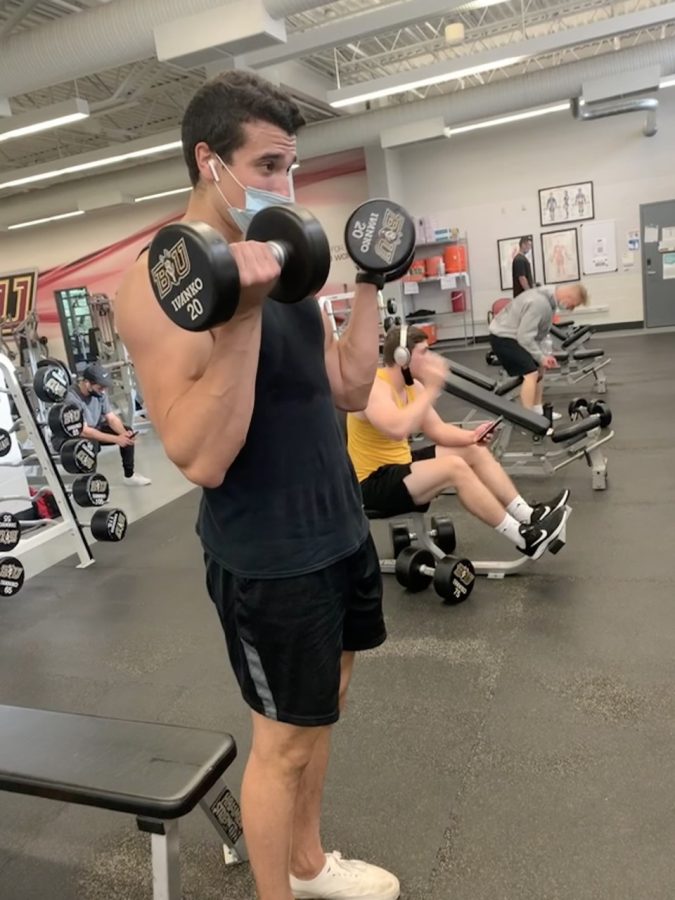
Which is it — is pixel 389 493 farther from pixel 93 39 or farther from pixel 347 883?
pixel 93 39

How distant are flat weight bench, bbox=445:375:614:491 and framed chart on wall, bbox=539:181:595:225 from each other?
6249mm

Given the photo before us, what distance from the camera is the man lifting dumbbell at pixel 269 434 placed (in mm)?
851

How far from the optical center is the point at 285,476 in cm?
99

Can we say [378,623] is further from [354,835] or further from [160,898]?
[354,835]

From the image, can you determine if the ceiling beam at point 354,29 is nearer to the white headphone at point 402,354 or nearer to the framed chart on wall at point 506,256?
the white headphone at point 402,354

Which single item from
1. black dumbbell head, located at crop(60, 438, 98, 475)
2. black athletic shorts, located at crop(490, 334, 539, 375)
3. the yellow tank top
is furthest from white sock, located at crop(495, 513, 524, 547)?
black athletic shorts, located at crop(490, 334, 539, 375)

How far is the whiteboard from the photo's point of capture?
32.0 ft

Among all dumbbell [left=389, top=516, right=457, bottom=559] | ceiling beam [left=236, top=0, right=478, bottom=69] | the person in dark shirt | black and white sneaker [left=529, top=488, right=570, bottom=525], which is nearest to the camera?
black and white sneaker [left=529, top=488, right=570, bottom=525]

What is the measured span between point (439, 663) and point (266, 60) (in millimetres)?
5520

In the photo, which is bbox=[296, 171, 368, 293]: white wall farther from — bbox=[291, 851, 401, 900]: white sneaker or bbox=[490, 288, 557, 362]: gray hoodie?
bbox=[291, 851, 401, 900]: white sneaker

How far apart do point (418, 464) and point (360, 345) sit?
1.52 m

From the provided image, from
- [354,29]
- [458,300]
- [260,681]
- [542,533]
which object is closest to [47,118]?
[354,29]

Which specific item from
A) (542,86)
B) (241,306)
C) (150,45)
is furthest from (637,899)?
(542,86)

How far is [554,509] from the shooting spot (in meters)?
2.75
